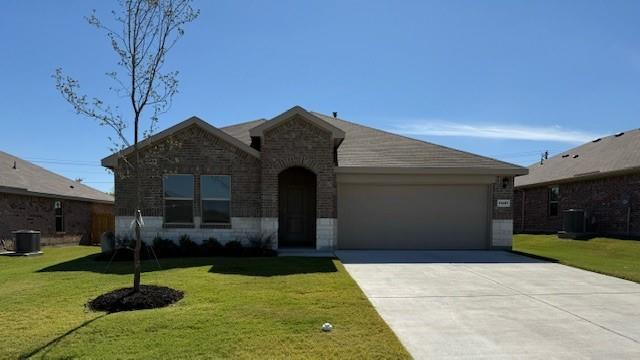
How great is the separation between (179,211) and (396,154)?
7789 mm

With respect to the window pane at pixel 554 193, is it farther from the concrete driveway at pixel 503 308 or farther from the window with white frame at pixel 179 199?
the window with white frame at pixel 179 199

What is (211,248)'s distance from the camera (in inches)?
599

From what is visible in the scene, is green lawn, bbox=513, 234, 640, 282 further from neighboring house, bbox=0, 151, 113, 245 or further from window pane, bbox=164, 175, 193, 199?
neighboring house, bbox=0, 151, 113, 245

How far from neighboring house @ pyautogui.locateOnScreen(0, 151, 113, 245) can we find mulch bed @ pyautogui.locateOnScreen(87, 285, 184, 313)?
1403 centimetres

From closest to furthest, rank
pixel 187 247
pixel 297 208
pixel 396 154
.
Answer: pixel 187 247 → pixel 396 154 → pixel 297 208

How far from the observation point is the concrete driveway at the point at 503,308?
606cm

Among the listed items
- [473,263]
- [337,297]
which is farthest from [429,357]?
[473,263]

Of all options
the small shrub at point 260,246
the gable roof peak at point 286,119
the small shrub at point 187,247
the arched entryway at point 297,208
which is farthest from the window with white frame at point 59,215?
the gable roof peak at point 286,119

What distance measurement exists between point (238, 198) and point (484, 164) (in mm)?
8498

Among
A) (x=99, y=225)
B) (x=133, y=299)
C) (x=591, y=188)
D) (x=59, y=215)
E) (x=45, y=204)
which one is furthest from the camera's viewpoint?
(x=99, y=225)

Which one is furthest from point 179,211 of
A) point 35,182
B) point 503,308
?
point 35,182

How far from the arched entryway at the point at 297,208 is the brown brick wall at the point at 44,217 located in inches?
451

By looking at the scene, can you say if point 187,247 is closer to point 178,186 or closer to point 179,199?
point 179,199

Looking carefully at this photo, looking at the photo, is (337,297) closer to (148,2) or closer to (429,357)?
(429,357)
